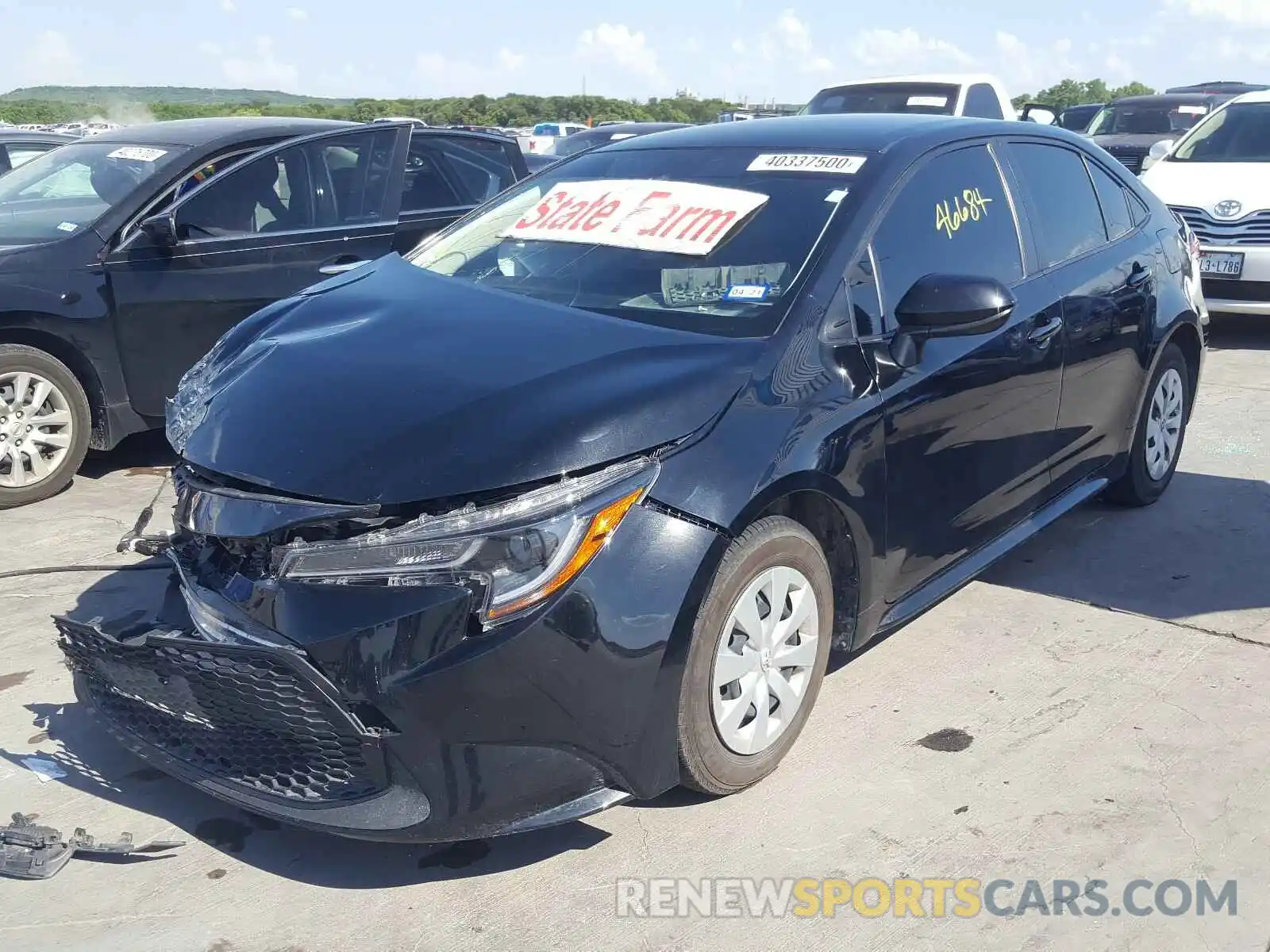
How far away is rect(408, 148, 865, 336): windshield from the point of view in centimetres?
349

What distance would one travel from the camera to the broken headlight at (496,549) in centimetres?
265

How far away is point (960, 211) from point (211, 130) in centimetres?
419

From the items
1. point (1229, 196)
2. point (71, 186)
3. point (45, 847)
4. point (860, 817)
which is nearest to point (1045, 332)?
point (860, 817)

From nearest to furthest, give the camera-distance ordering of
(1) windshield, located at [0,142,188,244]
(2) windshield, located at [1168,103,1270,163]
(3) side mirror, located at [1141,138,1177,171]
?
(1) windshield, located at [0,142,188,244]
(2) windshield, located at [1168,103,1270,163]
(3) side mirror, located at [1141,138,1177,171]

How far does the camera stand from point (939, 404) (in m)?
3.70

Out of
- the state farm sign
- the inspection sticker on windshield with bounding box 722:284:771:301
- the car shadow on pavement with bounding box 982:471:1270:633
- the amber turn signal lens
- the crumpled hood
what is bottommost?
the car shadow on pavement with bounding box 982:471:1270:633

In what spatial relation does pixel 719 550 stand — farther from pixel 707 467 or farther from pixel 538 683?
pixel 538 683

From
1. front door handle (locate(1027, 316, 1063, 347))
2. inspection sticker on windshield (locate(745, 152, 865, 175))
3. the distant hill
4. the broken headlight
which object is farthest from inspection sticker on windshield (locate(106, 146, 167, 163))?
the distant hill

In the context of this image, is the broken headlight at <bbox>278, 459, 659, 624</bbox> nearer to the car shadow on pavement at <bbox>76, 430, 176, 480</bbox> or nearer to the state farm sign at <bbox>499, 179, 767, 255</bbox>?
the state farm sign at <bbox>499, 179, 767, 255</bbox>

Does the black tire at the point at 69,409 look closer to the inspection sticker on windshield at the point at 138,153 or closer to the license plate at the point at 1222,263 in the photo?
the inspection sticker on windshield at the point at 138,153

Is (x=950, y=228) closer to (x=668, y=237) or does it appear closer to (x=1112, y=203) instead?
(x=668, y=237)

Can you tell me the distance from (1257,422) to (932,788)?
4.75 metres

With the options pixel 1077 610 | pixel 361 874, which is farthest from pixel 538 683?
pixel 1077 610

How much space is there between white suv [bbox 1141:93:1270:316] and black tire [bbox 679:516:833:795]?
636cm
